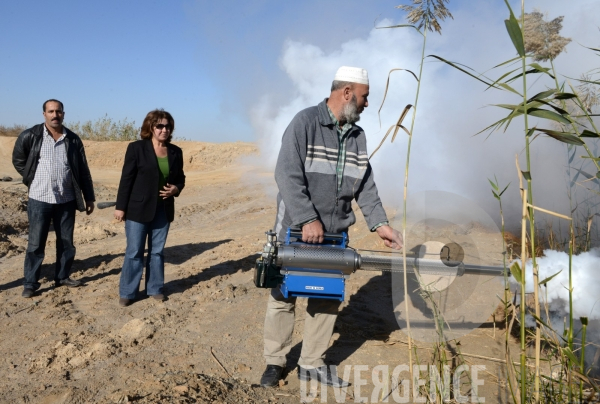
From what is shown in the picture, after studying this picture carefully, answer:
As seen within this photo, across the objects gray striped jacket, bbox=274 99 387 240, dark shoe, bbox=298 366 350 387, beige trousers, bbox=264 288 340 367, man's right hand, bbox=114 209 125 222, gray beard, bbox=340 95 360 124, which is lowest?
dark shoe, bbox=298 366 350 387

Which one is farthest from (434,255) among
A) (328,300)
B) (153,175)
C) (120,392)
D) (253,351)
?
(153,175)

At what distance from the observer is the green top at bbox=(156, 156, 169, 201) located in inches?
208

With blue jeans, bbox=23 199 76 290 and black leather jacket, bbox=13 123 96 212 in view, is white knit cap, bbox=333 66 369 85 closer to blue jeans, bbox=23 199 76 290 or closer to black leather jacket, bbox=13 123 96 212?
black leather jacket, bbox=13 123 96 212

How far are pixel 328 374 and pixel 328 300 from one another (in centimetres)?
53

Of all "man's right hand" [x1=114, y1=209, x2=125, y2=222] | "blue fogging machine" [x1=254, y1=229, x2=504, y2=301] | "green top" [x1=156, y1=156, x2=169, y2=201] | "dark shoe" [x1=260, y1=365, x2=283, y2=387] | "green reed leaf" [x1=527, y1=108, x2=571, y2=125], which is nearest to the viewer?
"green reed leaf" [x1=527, y1=108, x2=571, y2=125]

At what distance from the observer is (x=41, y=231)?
543 cm

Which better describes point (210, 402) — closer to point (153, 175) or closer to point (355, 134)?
point (355, 134)

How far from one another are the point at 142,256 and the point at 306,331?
2.34m

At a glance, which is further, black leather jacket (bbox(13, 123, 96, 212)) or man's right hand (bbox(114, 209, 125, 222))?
black leather jacket (bbox(13, 123, 96, 212))

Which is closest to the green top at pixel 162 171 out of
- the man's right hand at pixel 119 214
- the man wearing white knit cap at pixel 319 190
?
the man's right hand at pixel 119 214

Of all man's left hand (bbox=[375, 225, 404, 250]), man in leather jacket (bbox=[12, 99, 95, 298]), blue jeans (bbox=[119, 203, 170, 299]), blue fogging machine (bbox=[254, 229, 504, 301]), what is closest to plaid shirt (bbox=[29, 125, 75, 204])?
Result: man in leather jacket (bbox=[12, 99, 95, 298])

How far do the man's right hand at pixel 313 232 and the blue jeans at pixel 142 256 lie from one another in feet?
7.72

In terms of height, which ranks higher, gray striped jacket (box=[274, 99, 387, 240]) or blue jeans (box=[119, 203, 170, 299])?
gray striped jacket (box=[274, 99, 387, 240])

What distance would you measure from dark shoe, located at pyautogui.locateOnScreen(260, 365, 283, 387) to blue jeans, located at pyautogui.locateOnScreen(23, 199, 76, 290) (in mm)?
3024
